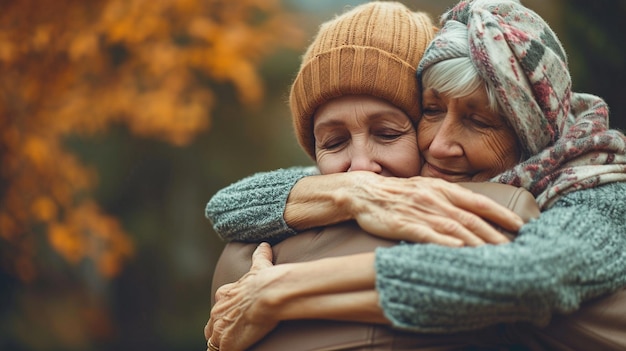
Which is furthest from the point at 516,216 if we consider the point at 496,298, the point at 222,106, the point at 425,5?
the point at 222,106

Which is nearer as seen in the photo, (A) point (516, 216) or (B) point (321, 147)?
(A) point (516, 216)

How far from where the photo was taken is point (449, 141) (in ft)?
7.69

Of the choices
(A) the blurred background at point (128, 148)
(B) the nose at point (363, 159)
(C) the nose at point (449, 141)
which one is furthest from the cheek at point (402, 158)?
(A) the blurred background at point (128, 148)

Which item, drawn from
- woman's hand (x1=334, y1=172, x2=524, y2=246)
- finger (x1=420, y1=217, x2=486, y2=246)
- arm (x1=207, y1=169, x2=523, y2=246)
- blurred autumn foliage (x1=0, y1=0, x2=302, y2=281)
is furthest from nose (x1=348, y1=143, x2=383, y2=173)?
blurred autumn foliage (x1=0, y1=0, x2=302, y2=281)

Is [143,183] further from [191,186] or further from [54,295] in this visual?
[54,295]

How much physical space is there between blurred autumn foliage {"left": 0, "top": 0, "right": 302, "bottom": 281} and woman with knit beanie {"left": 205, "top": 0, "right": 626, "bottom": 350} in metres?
3.15

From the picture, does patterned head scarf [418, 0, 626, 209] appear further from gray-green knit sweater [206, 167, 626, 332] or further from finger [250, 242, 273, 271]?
finger [250, 242, 273, 271]

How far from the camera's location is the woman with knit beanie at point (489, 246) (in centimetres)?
186

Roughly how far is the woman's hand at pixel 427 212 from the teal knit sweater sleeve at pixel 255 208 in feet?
1.13

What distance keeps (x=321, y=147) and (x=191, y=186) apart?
10.6 ft

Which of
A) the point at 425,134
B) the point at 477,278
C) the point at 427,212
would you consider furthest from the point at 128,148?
the point at 477,278

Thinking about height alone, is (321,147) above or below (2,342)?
above

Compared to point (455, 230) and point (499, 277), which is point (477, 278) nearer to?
point (499, 277)

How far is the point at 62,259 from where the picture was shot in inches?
227
